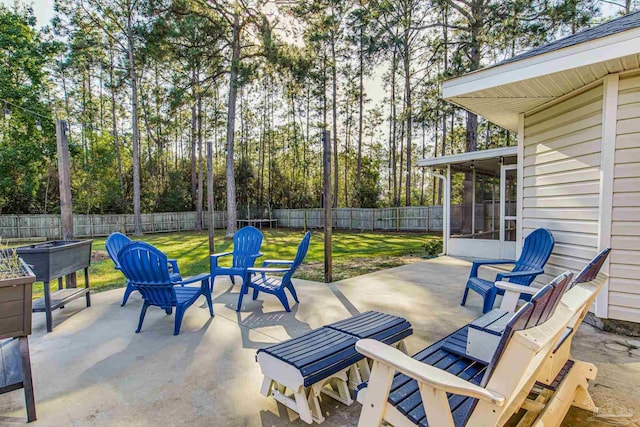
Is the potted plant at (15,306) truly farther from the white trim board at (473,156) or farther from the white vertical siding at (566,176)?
the white trim board at (473,156)

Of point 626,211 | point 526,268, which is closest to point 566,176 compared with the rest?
point 626,211

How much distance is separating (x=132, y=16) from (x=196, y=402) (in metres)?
17.1

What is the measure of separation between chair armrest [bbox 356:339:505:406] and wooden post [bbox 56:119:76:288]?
4.58m

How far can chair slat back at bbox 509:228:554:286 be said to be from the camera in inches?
142

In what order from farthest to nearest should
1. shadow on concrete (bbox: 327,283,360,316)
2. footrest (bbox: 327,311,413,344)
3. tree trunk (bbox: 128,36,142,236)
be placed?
1. tree trunk (bbox: 128,36,142,236)
2. shadow on concrete (bbox: 327,283,360,316)
3. footrest (bbox: 327,311,413,344)

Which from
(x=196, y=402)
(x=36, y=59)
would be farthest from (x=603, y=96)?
(x=36, y=59)

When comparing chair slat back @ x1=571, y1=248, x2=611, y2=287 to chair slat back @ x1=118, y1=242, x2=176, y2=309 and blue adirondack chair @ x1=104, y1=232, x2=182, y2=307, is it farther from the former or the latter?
blue adirondack chair @ x1=104, y1=232, x2=182, y2=307

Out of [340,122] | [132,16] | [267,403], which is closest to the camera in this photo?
[267,403]

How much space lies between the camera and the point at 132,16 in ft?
46.6

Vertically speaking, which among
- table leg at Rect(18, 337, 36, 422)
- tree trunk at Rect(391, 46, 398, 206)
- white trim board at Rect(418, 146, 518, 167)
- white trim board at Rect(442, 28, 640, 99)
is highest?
tree trunk at Rect(391, 46, 398, 206)

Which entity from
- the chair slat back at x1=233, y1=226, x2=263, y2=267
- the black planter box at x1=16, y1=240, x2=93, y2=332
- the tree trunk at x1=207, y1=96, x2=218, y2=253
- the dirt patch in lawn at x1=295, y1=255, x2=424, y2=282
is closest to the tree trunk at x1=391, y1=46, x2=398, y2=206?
the dirt patch in lawn at x1=295, y1=255, x2=424, y2=282

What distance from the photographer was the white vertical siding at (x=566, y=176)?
331cm

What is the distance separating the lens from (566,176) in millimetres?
3666

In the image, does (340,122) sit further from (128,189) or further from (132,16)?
(128,189)
